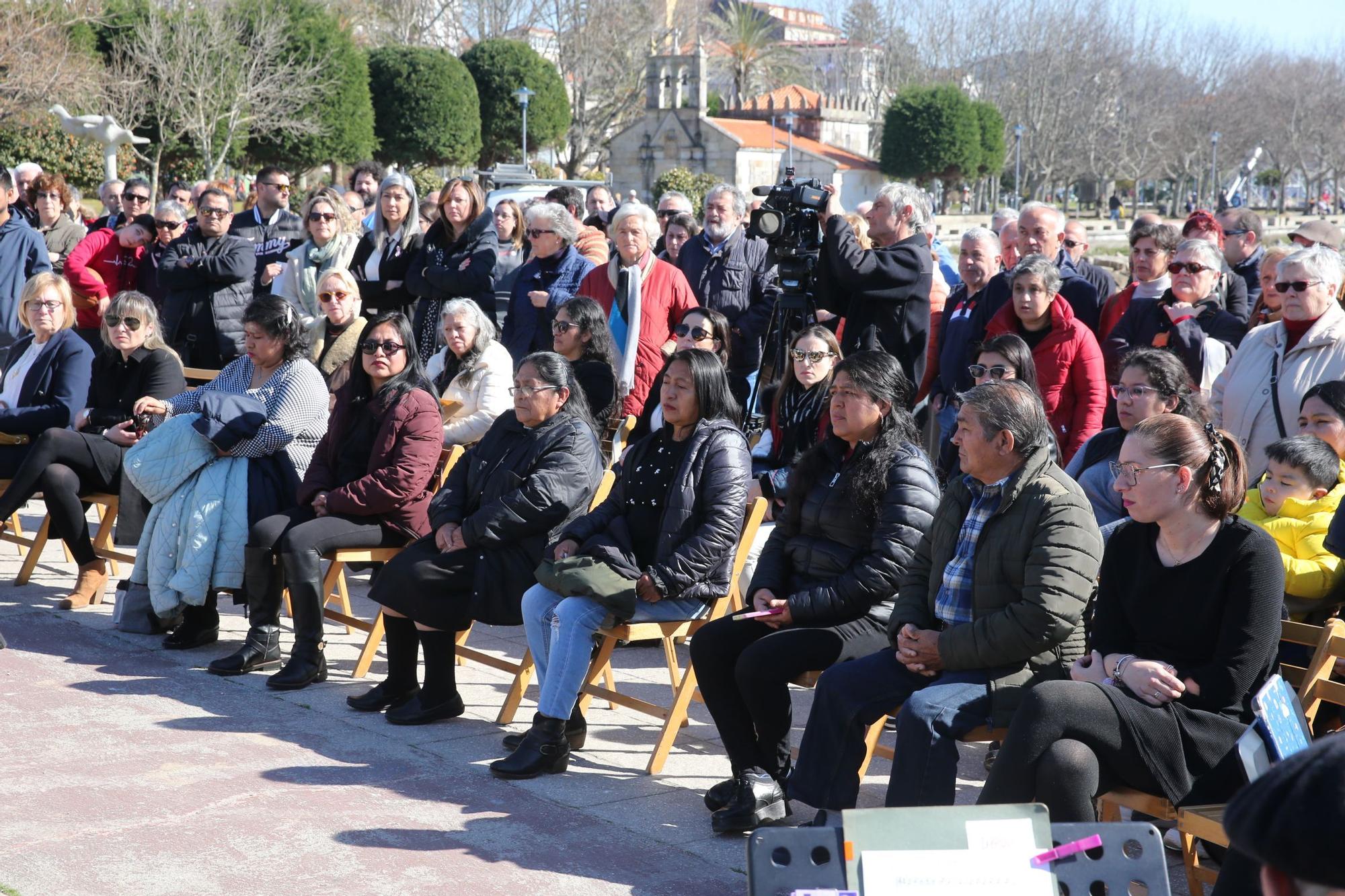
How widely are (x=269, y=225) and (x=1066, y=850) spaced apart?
26.5 feet

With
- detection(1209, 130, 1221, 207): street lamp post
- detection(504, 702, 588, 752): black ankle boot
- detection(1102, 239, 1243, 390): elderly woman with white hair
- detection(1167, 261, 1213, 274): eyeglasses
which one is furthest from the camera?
detection(1209, 130, 1221, 207): street lamp post

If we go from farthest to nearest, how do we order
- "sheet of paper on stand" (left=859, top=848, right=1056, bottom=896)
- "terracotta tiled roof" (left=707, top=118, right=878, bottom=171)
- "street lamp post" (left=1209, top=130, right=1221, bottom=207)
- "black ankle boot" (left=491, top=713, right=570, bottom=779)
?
1. "street lamp post" (left=1209, top=130, right=1221, bottom=207)
2. "terracotta tiled roof" (left=707, top=118, right=878, bottom=171)
3. "black ankle boot" (left=491, top=713, right=570, bottom=779)
4. "sheet of paper on stand" (left=859, top=848, right=1056, bottom=896)

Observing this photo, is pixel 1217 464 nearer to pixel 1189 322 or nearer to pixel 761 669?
pixel 761 669

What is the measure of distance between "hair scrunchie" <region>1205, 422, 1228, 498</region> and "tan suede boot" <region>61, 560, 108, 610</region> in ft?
17.4

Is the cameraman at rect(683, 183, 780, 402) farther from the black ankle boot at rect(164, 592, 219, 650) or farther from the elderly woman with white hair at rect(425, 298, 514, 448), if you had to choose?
the black ankle boot at rect(164, 592, 219, 650)

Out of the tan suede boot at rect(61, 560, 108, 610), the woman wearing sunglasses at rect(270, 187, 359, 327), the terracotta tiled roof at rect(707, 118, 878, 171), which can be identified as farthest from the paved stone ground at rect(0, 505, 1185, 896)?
the terracotta tiled roof at rect(707, 118, 878, 171)

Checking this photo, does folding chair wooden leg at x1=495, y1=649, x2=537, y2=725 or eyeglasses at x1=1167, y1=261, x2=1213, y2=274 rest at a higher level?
eyeglasses at x1=1167, y1=261, x2=1213, y2=274

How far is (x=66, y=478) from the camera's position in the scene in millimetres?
6793

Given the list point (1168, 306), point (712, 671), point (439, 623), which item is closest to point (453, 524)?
point (439, 623)

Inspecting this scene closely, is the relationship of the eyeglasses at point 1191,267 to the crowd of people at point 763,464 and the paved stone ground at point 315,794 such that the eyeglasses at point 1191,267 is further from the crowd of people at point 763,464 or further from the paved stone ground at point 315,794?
the paved stone ground at point 315,794

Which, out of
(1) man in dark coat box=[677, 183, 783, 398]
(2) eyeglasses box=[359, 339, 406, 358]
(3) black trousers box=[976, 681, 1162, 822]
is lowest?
(3) black trousers box=[976, 681, 1162, 822]

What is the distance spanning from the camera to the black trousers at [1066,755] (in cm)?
334

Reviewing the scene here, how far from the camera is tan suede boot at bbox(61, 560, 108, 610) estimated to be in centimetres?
682

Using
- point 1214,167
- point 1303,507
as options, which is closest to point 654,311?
point 1303,507
